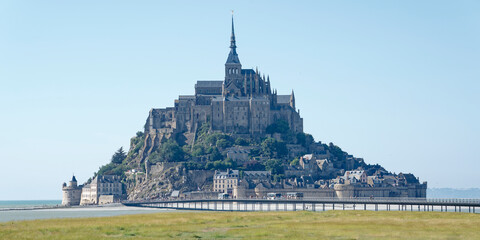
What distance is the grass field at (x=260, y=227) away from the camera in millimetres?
83375

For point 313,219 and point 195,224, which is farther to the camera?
point 313,219

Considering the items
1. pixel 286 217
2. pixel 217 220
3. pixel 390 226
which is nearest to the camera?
pixel 390 226

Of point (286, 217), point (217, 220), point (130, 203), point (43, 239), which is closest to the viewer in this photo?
point (43, 239)

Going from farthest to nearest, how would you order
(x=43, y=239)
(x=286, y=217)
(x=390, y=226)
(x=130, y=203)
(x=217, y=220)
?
(x=130, y=203), (x=286, y=217), (x=217, y=220), (x=390, y=226), (x=43, y=239)

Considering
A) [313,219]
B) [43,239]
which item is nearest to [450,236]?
[313,219]

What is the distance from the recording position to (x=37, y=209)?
197m

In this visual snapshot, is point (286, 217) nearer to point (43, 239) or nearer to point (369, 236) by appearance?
point (369, 236)

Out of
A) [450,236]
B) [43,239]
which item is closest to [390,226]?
[450,236]

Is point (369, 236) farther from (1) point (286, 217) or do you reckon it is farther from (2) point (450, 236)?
(1) point (286, 217)

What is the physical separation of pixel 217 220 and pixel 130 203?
89.2 meters

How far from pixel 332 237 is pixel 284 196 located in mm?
117302

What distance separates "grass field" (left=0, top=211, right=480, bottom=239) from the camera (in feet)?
274

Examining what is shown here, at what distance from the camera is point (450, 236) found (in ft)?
271

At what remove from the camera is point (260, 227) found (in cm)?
9306
